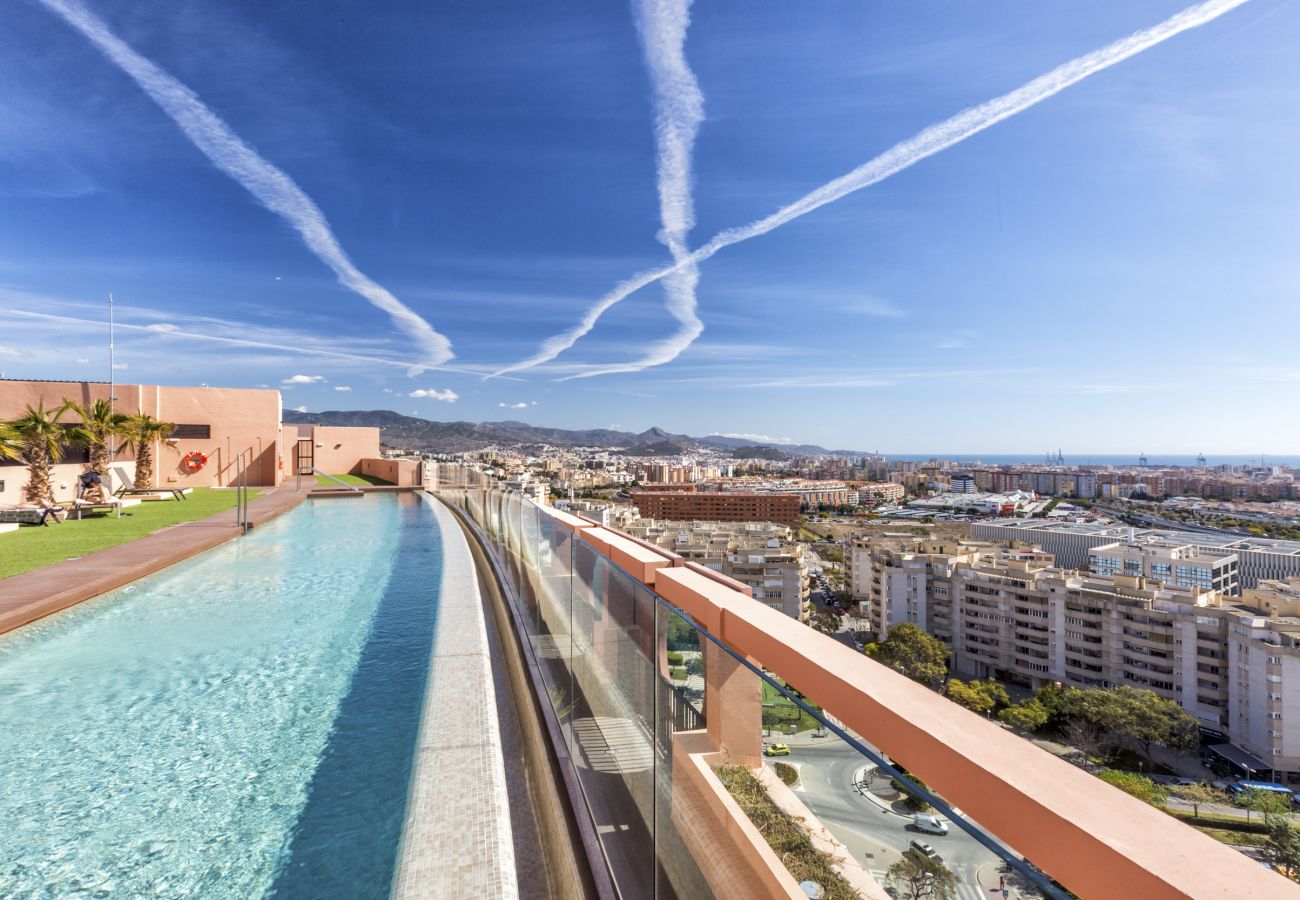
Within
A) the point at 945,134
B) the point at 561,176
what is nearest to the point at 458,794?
the point at 561,176

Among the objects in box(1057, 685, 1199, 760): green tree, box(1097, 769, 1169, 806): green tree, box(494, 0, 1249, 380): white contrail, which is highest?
box(494, 0, 1249, 380): white contrail

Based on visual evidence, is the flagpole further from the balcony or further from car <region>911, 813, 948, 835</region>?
car <region>911, 813, 948, 835</region>

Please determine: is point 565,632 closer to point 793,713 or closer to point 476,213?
point 793,713

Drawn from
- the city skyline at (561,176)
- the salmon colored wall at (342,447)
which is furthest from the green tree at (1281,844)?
→ the salmon colored wall at (342,447)

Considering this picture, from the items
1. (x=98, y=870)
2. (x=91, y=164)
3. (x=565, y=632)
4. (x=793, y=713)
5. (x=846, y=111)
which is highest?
(x=846, y=111)

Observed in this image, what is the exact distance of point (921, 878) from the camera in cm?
68

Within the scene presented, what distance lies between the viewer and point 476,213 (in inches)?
892

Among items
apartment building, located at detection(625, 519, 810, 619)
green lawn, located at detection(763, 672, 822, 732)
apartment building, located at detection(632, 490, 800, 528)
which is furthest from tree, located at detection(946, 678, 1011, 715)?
apartment building, located at detection(632, 490, 800, 528)

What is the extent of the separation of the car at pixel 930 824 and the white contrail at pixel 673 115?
43.7 feet

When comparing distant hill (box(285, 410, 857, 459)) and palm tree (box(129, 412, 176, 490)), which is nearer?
palm tree (box(129, 412, 176, 490))

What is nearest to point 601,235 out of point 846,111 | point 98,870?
point 846,111

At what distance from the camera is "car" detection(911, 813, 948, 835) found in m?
0.64

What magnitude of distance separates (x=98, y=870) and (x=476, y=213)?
23816mm

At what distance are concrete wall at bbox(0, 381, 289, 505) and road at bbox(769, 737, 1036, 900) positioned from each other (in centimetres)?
2534
